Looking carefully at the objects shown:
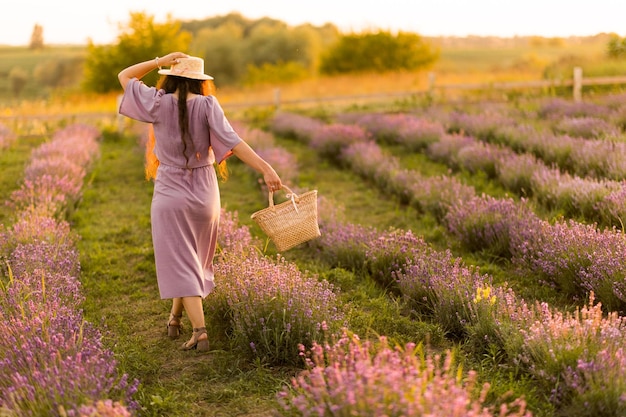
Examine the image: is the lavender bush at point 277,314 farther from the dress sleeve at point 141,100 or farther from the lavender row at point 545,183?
the lavender row at point 545,183

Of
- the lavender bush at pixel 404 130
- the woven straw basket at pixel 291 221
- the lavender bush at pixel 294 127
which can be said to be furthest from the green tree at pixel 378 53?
the woven straw basket at pixel 291 221

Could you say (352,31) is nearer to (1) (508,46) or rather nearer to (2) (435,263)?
(2) (435,263)

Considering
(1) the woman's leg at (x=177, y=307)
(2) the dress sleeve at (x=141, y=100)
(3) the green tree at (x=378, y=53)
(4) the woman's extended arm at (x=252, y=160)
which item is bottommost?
(1) the woman's leg at (x=177, y=307)

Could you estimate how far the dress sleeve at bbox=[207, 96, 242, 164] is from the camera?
3957mm

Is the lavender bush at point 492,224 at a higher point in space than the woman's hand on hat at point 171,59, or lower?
lower

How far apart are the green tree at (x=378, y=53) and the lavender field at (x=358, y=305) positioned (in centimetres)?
2506

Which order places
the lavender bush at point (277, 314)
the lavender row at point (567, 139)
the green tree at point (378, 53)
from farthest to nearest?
the green tree at point (378, 53) → the lavender row at point (567, 139) → the lavender bush at point (277, 314)

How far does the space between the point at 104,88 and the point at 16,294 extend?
3003 cm

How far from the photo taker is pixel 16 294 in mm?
4031

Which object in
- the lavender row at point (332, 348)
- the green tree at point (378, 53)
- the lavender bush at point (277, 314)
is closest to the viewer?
the lavender row at point (332, 348)

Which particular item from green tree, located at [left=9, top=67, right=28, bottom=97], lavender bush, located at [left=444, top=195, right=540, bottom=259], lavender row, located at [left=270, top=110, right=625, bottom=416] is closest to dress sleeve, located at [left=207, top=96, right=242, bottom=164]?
lavender row, located at [left=270, top=110, right=625, bottom=416]

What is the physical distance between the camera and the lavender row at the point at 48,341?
2.84 meters

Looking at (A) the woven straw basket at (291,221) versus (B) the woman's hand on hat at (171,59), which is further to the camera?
(A) the woven straw basket at (291,221)

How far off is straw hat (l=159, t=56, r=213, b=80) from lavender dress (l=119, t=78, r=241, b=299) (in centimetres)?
13
